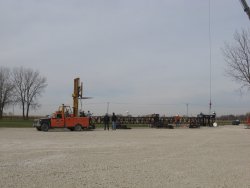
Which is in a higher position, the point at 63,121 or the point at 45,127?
the point at 63,121

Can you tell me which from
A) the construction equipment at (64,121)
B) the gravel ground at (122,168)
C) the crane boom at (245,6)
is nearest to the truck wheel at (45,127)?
the construction equipment at (64,121)

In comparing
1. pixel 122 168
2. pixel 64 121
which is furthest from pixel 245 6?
pixel 64 121

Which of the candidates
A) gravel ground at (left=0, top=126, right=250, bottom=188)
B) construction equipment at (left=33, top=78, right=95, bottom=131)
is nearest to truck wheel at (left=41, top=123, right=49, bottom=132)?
construction equipment at (left=33, top=78, right=95, bottom=131)

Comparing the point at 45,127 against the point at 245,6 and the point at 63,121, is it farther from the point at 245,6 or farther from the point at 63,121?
the point at 245,6

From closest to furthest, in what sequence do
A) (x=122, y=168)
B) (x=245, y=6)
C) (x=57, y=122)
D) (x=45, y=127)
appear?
(x=122, y=168) < (x=245, y=6) < (x=45, y=127) < (x=57, y=122)

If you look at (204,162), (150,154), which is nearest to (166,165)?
(204,162)

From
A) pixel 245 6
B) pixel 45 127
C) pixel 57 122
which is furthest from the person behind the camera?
pixel 57 122

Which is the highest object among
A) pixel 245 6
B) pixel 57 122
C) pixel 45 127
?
pixel 245 6

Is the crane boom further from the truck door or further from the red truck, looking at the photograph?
the truck door

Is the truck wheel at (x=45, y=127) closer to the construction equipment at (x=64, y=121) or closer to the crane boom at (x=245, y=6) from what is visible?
the construction equipment at (x=64, y=121)

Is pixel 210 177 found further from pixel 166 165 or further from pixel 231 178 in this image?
pixel 166 165

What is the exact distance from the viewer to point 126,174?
39.8 ft

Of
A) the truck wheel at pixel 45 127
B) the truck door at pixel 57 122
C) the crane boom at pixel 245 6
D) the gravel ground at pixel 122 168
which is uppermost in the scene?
the crane boom at pixel 245 6

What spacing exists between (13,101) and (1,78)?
684 cm
